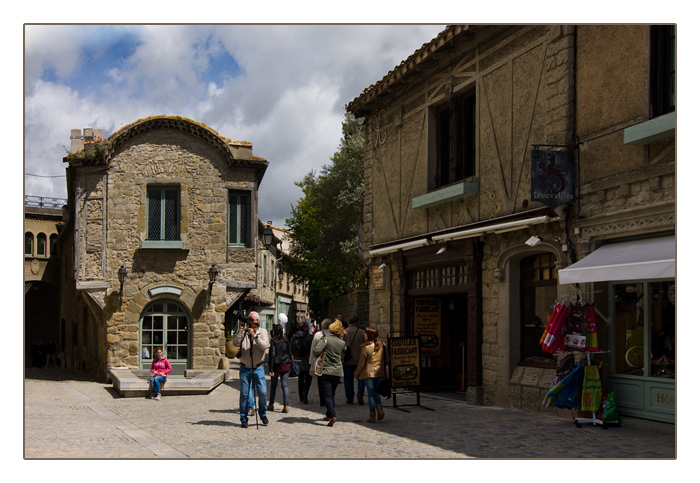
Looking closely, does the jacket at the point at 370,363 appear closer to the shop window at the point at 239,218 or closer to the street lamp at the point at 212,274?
the street lamp at the point at 212,274

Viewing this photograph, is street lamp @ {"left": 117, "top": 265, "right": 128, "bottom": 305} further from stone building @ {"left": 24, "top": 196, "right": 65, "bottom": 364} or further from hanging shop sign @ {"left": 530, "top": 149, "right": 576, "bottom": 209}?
hanging shop sign @ {"left": 530, "top": 149, "right": 576, "bottom": 209}

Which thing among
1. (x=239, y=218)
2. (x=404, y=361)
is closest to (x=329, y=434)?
(x=404, y=361)

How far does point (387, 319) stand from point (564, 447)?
9.01m

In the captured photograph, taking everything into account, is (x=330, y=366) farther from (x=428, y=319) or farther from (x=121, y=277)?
(x=121, y=277)

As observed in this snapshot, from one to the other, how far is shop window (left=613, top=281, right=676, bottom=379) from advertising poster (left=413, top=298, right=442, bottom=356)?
5963mm

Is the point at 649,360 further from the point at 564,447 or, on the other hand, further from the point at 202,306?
the point at 202,306

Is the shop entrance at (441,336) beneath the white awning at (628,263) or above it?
beneath

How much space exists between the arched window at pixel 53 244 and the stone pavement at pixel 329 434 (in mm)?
17481

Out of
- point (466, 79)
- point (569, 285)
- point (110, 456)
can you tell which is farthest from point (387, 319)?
point (110, 456)

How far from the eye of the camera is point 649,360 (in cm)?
1007

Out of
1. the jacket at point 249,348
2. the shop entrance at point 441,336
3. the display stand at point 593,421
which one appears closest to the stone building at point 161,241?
the shop entrance at point 441,336

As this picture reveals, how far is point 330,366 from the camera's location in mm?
11609

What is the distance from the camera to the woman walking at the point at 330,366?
1123 cm

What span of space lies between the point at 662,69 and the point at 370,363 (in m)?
5.62
